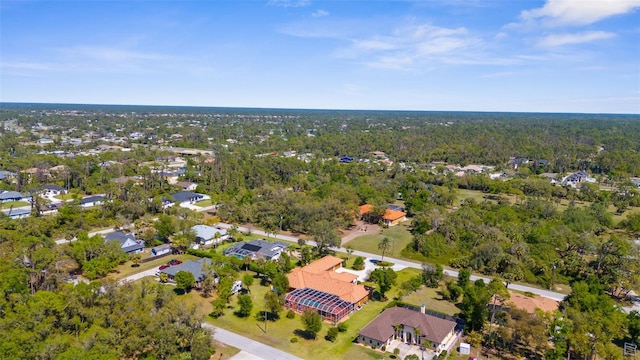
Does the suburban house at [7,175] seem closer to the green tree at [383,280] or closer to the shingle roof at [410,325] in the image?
the green tree at [383,280]

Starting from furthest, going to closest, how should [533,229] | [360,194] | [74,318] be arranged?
[360,194], [533,229], [74,318]

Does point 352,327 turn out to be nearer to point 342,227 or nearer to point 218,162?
point 342,227

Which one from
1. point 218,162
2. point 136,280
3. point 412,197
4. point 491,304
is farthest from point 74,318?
point 218,162

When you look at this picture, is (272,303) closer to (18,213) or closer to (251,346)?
(251,346)

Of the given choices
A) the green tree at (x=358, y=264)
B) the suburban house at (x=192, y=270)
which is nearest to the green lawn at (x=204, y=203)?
the suburban house at (x=192, y=270)

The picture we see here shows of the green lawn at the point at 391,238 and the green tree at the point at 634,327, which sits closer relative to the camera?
the green tree at the point at 634,327
